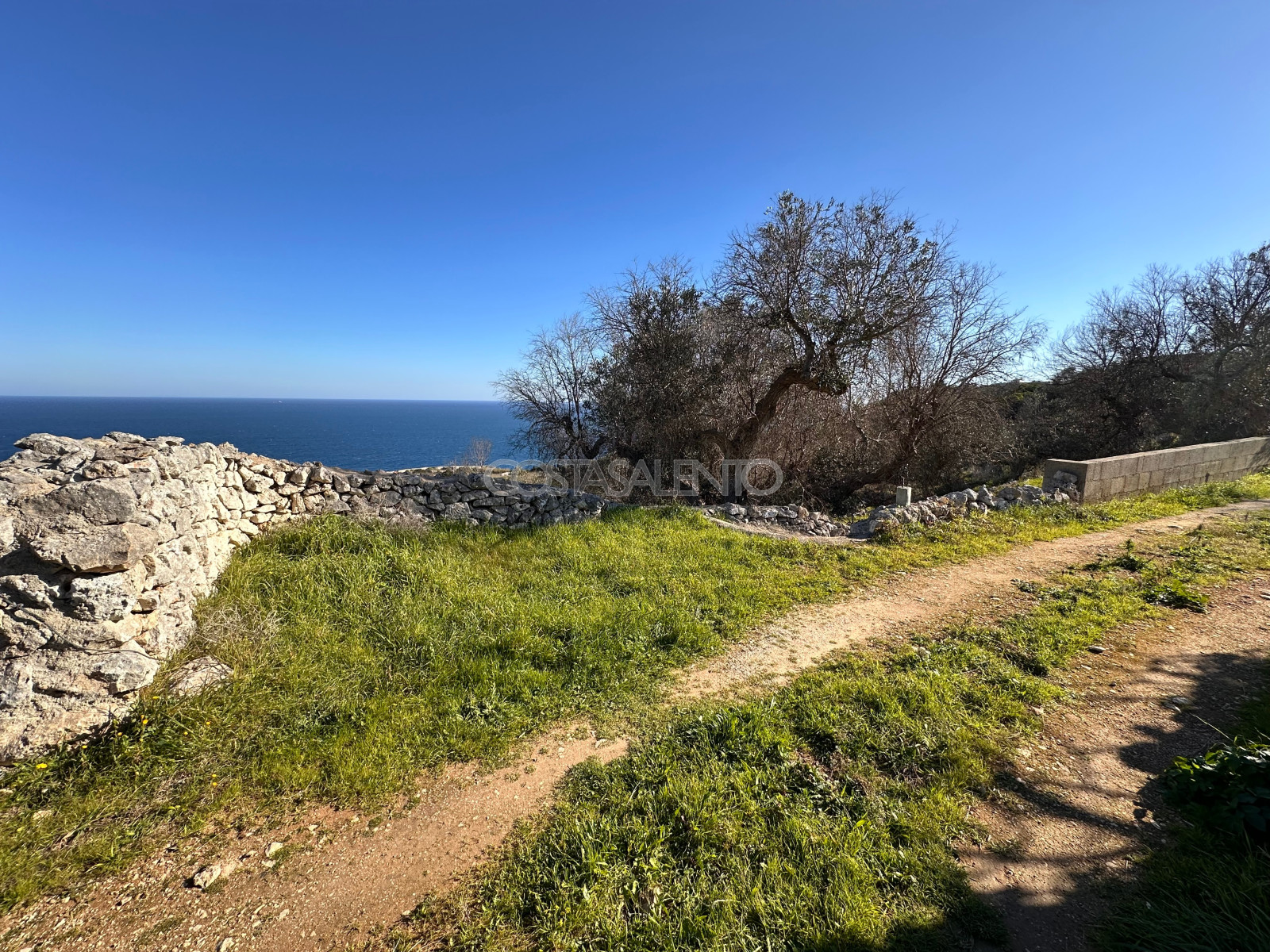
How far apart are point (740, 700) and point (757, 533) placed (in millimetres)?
4232

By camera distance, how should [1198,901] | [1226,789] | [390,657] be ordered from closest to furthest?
[1198,901], [1226,789], [390,657]

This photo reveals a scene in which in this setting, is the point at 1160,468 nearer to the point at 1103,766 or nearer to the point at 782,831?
the point at 1103,766

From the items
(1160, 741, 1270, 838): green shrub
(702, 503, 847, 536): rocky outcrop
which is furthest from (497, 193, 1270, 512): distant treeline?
(1160, 741, 1270, 838): green shrub

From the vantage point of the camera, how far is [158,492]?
13.2 feet

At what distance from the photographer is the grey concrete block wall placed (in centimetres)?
877

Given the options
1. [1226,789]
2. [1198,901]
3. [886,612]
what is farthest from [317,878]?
[886,612]

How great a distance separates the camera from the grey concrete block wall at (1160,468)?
345 inches

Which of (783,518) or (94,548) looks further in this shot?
(783,518)

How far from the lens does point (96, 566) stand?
3217 mm

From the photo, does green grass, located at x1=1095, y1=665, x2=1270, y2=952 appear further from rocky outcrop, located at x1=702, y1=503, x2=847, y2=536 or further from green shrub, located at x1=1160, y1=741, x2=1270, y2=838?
rocky outcrop, located at x1=702, y1=503, x2=847, y2=536

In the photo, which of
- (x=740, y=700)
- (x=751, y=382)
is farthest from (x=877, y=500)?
(x=740, y=700)

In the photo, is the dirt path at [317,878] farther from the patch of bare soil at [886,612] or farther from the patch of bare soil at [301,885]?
the patch of bare soil at [886,612]

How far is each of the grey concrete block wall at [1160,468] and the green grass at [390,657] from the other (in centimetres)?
293

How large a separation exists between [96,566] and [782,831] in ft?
15.3
